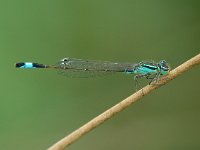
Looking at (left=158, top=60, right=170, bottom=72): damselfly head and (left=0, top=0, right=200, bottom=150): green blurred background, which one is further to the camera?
(left=0, top=0, right=200, bottom=150): green blurred background

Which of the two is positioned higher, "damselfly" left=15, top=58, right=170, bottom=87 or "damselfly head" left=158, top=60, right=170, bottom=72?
"damselfly" left=15, top=58, right=170, bottom=87

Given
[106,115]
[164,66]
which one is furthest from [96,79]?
[106,115]

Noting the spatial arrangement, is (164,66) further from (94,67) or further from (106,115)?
(106,115)

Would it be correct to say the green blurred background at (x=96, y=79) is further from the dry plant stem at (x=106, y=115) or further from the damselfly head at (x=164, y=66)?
the dry plant stem at (x=106, y=115)

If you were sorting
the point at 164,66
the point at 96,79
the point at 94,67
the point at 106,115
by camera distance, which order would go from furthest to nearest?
the point at 96,79 → the point at 94,67 → the point at 164,66 → the point at 106,115

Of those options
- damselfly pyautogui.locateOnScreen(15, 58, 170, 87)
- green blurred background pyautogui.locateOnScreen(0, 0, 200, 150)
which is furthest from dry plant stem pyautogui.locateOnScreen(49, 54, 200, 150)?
green blurred background pyautogui.locateOnScreen(0, 0, 200, 150)

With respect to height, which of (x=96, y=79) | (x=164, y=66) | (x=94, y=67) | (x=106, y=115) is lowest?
(x=106, y=115)

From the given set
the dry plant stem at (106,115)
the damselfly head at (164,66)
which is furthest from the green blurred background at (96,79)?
the dry plant stem at (106,115)

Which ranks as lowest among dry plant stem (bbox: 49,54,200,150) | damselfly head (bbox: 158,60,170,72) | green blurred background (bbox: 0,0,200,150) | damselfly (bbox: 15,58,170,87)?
dry plant stem (bbox: 49,54,200,150)

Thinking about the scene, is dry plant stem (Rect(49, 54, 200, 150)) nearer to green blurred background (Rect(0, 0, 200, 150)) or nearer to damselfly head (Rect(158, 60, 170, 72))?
damselfly head (Rect(158, 60, 170, 72))
